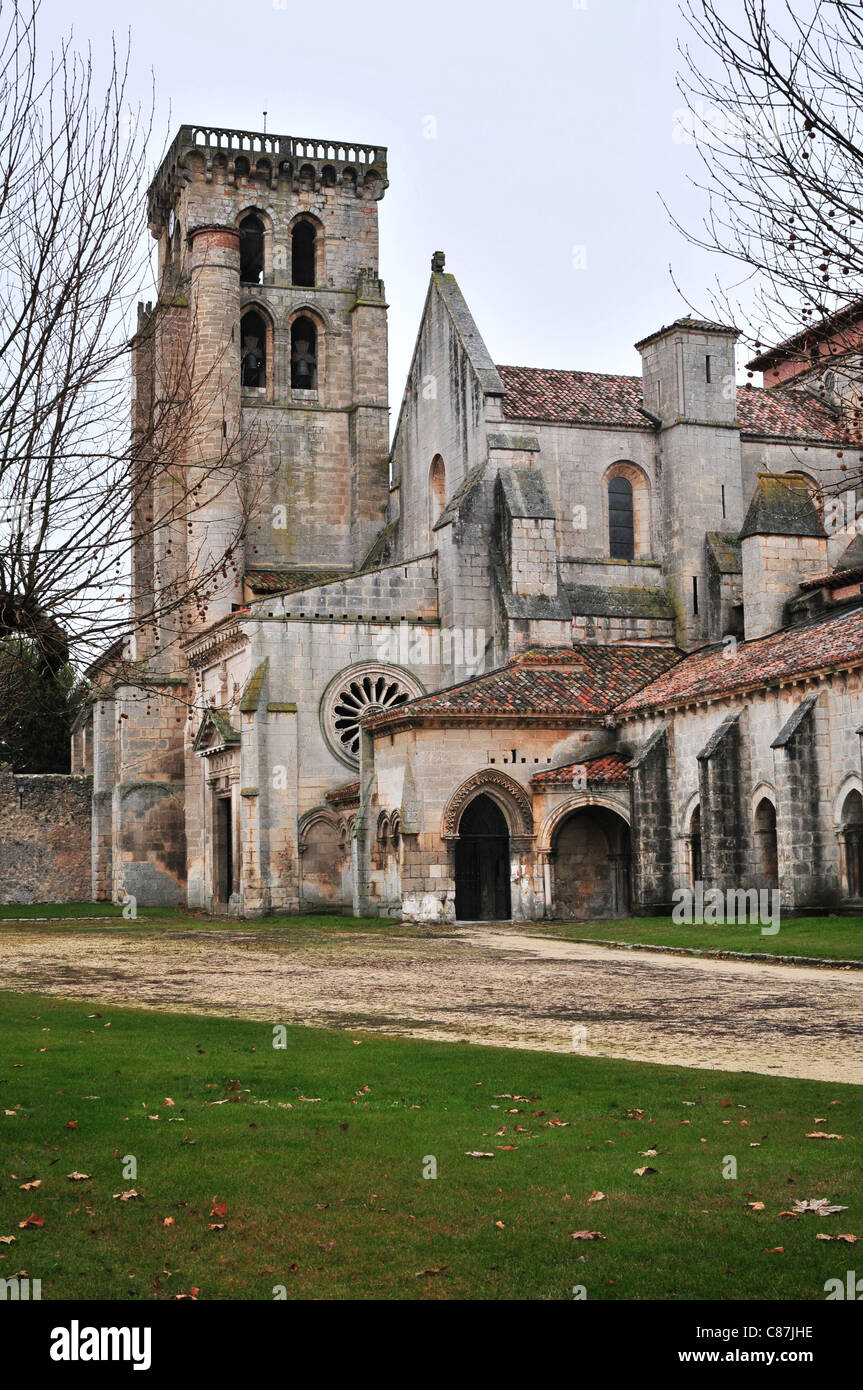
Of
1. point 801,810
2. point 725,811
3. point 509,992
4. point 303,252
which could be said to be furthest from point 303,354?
point 509,992

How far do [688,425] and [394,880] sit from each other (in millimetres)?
15976

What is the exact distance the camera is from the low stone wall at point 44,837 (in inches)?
2157

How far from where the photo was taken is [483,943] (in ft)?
93.6

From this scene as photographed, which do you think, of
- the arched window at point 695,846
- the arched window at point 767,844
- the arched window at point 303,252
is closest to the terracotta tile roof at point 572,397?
the arched window at point 303,252

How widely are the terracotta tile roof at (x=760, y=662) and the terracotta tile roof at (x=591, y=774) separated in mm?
1347

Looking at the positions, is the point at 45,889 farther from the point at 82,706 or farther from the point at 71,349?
the point at 71,349

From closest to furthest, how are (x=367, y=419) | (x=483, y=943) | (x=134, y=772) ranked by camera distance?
(x=483, y=943), (x=134, y=772), (x=367, y=419)

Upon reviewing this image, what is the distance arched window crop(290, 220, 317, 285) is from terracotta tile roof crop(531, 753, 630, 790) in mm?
24888

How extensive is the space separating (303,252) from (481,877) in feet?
85.8

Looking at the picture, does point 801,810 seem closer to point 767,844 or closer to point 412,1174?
point 767,844

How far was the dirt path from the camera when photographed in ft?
46.6

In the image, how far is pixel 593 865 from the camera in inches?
1453

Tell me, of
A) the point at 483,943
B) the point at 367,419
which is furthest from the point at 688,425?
the point at 483,943

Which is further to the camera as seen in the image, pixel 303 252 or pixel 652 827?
pixel 303 252
